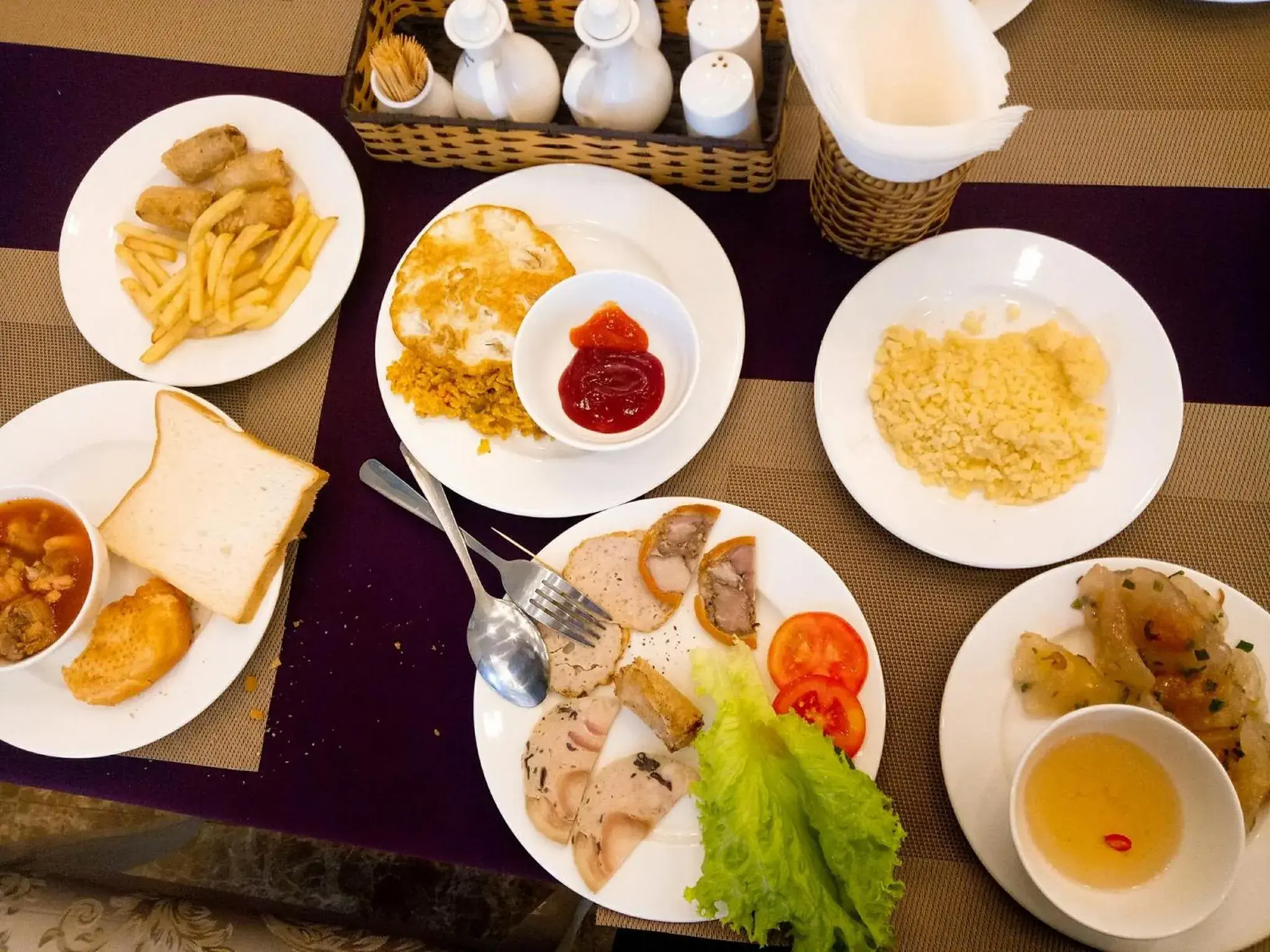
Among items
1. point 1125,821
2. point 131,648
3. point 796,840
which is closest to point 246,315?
point 131,648

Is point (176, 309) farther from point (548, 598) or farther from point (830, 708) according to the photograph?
point (830, 708)

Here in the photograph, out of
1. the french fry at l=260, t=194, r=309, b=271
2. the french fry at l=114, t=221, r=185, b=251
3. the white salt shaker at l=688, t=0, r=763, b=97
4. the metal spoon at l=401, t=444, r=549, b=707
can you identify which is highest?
the white salt shaker at l=688, t=0, r=763, b=97

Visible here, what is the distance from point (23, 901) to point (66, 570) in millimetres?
1089

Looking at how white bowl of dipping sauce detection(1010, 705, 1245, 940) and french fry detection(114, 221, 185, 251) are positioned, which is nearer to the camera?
white bowl of dipping sauce detection(1010, 705, 1245, 940)

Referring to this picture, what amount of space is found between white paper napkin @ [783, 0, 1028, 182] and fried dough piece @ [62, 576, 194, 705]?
1775 millimetres

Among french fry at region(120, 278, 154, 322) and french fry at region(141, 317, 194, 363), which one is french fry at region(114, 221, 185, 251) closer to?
french fry at region(120, 278, 154, 322)

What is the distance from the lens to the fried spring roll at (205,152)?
2279 millimetres

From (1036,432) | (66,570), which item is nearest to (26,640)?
(66,570)

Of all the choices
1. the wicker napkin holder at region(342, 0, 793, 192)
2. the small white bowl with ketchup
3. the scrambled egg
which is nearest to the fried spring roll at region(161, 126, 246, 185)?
the wicker napkin holder at region(342, 0, 793, 192)

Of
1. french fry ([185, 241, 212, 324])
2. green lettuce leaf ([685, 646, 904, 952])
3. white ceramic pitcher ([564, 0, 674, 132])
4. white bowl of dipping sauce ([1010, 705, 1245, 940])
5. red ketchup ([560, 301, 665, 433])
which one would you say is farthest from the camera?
french fry ([185, 241, 212, 324])

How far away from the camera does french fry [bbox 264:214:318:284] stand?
2.17 metres

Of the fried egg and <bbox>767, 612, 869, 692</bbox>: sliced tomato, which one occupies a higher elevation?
the fried egg

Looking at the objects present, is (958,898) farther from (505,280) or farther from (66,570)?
(66,570)

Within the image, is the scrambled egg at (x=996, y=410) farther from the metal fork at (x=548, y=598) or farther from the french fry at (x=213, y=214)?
the french fry at (x=213, y=214)
